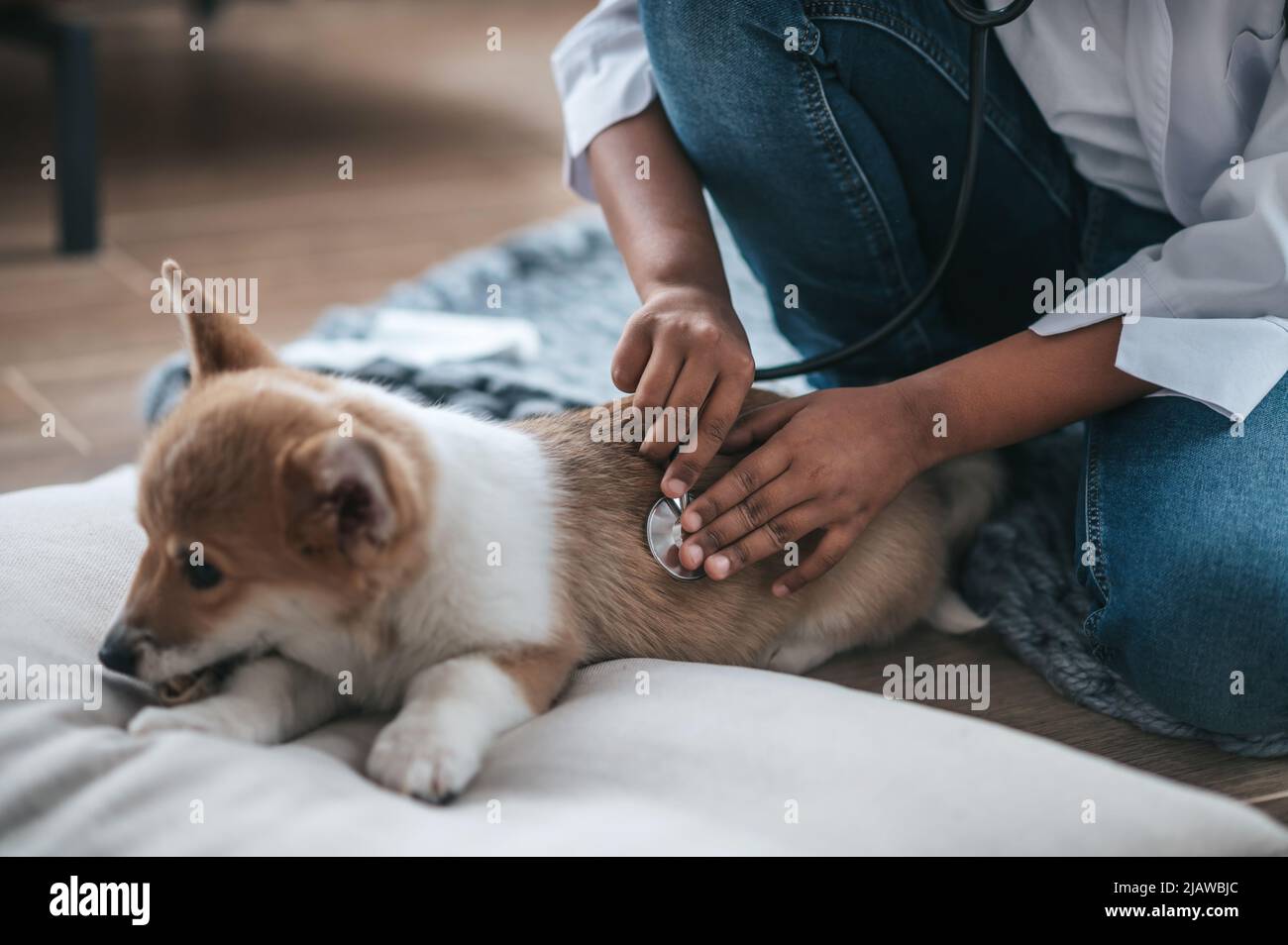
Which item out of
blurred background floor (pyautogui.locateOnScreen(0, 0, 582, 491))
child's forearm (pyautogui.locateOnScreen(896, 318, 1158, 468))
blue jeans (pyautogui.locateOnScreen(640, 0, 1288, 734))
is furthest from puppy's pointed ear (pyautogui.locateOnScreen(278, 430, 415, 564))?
blurred background floor (pyautogui.locateOnScreen(0, 0, 582, 491))

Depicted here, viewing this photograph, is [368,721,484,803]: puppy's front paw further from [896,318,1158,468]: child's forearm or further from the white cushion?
[896,318,1158,468]: child's forearm

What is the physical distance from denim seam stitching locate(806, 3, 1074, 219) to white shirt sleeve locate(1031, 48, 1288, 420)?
23 centimetres

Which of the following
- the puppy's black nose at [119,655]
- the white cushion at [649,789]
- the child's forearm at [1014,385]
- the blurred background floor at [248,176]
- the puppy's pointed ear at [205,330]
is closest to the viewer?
the white cushion at [649,789]

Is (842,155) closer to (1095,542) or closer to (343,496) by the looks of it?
(1095,542)

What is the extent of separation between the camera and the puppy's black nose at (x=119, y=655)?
3.48ft

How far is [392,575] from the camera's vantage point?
107 cm

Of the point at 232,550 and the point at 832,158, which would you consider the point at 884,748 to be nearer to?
the point at 232,550

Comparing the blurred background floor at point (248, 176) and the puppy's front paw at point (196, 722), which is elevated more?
the blurred background floor at point (248, 176)

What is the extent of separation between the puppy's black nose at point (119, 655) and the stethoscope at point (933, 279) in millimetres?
468

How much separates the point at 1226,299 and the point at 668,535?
0.60m

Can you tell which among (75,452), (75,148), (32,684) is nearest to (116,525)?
(32,684)

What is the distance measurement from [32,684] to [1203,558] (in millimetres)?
1050

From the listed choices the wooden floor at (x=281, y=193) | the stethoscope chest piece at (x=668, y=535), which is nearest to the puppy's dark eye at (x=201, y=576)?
the stethoscope chest piece at (x=668, y=535)

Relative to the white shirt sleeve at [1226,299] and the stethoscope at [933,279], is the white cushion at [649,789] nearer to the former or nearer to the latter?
the stethoscope at [933,279]
